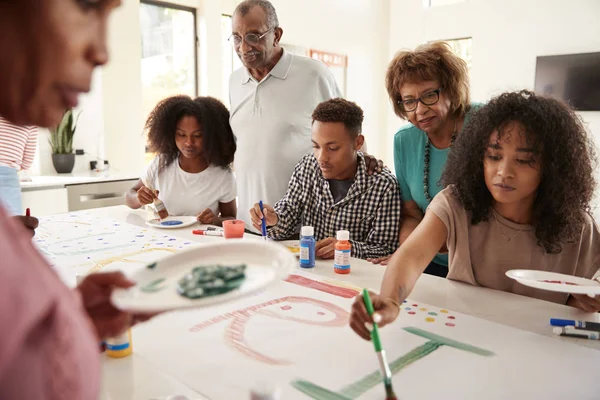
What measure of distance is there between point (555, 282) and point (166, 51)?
4.37m

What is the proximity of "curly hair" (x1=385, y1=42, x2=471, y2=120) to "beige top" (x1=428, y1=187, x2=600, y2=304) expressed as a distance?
530mm

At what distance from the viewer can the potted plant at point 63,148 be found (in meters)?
3.88

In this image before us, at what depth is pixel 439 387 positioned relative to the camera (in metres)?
0.87

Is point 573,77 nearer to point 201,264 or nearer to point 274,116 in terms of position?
point 274,116

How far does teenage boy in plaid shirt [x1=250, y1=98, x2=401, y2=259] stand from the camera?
1915 millimetres

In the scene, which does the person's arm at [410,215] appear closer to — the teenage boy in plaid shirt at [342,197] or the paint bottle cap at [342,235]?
the teenage boy in plaid shirt at [342,197]

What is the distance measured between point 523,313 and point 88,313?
1.09 m

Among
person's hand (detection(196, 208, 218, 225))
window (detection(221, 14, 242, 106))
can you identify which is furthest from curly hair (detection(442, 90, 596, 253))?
window (detection(221, 14, 242, 106))

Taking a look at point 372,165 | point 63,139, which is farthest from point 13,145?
point 372,165

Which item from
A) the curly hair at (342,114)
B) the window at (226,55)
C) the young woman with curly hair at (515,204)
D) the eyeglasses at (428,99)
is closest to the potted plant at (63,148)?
the window at (226,55)

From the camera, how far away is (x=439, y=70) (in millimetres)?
1814

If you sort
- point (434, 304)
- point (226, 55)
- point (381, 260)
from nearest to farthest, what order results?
point (434, 304) < point (381, 260) < point (226, 55)

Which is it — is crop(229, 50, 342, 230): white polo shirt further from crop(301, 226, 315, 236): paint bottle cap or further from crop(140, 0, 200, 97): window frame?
crop(140, 0, 200, 97): window frame

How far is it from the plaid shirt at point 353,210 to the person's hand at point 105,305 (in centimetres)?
132
